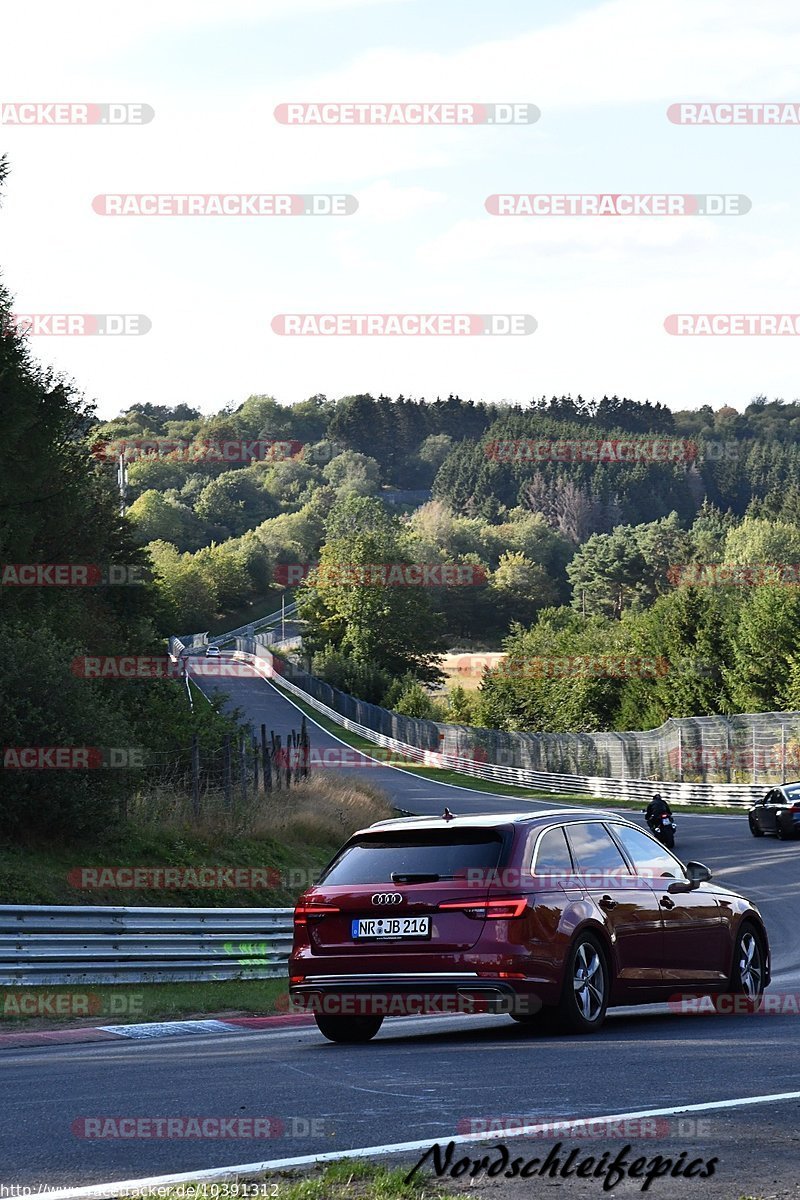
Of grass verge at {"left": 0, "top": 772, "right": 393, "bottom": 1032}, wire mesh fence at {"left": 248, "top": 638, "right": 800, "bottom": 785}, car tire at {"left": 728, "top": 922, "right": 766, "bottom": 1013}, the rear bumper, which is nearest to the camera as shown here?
the rear bumper

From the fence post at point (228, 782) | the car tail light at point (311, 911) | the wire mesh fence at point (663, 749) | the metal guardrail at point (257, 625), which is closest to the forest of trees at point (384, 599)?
the fence post at point (228, 782)

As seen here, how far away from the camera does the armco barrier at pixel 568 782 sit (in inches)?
2126

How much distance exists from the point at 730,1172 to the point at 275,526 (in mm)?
173498

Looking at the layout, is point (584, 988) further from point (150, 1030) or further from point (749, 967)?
point (150, 1030)

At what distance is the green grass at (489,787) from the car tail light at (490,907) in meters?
42.3

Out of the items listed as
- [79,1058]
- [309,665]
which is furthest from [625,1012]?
[309,665]

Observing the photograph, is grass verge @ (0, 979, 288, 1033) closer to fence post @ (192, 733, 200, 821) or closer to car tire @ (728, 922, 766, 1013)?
car tire @ (728, 922, 766, 1013)

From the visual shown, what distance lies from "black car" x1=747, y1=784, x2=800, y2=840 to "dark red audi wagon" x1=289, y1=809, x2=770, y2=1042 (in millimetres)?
29953

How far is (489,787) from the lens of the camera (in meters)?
64.9

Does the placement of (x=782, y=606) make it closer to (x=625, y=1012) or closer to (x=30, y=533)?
(x=30, y=533)

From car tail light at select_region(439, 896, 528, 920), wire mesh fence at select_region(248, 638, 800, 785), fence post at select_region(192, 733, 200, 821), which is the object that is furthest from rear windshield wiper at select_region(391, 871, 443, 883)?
wire mesh fence at select_region(248, 638, 800, 785)

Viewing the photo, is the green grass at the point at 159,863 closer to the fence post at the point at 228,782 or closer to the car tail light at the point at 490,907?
the fence post at the point at 228,782

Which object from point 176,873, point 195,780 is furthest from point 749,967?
point 195,780

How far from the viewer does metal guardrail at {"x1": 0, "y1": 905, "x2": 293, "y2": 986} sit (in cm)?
1470
